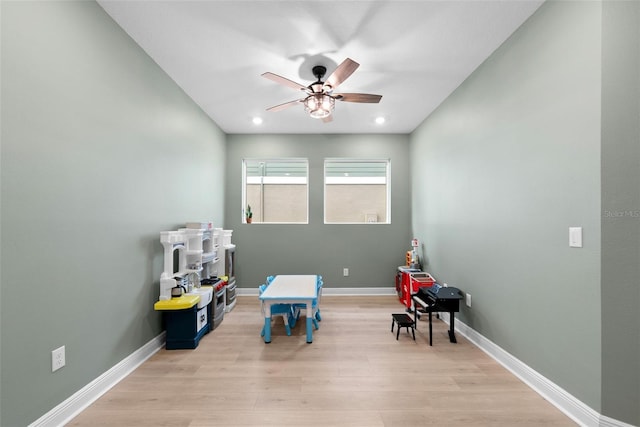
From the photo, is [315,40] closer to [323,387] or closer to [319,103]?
[319,103]

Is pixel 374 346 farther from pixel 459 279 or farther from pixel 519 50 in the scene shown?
pixel 519 50

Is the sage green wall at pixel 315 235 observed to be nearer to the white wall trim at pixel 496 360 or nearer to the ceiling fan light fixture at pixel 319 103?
the white wall trim at pixel 496 360

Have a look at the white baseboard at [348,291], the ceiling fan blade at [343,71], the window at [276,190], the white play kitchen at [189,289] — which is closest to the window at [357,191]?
the window at [276,190]

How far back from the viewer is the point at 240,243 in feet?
15.4

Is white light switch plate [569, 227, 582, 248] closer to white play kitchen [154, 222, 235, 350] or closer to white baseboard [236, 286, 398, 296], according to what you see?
white play kitchen [154, 222, 235, 350]

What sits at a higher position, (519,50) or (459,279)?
(519,50)

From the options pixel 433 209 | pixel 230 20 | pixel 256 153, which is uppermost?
pixel 230 20

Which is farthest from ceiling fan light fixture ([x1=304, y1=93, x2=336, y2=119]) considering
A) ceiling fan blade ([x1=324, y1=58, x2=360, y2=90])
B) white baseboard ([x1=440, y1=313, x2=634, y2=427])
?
white baseboard ([x1=440, y1=313, x2=634, y2=427])

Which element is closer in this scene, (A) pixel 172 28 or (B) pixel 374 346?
(A) pixel 172 28

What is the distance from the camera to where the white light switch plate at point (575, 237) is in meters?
1.65

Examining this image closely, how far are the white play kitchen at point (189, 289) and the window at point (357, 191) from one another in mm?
2169

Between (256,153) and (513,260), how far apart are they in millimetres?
4001

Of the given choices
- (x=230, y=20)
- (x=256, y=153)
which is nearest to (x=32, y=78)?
(x=230, y=20)

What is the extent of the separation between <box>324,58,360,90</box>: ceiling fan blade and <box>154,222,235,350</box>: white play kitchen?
6.89 ft
